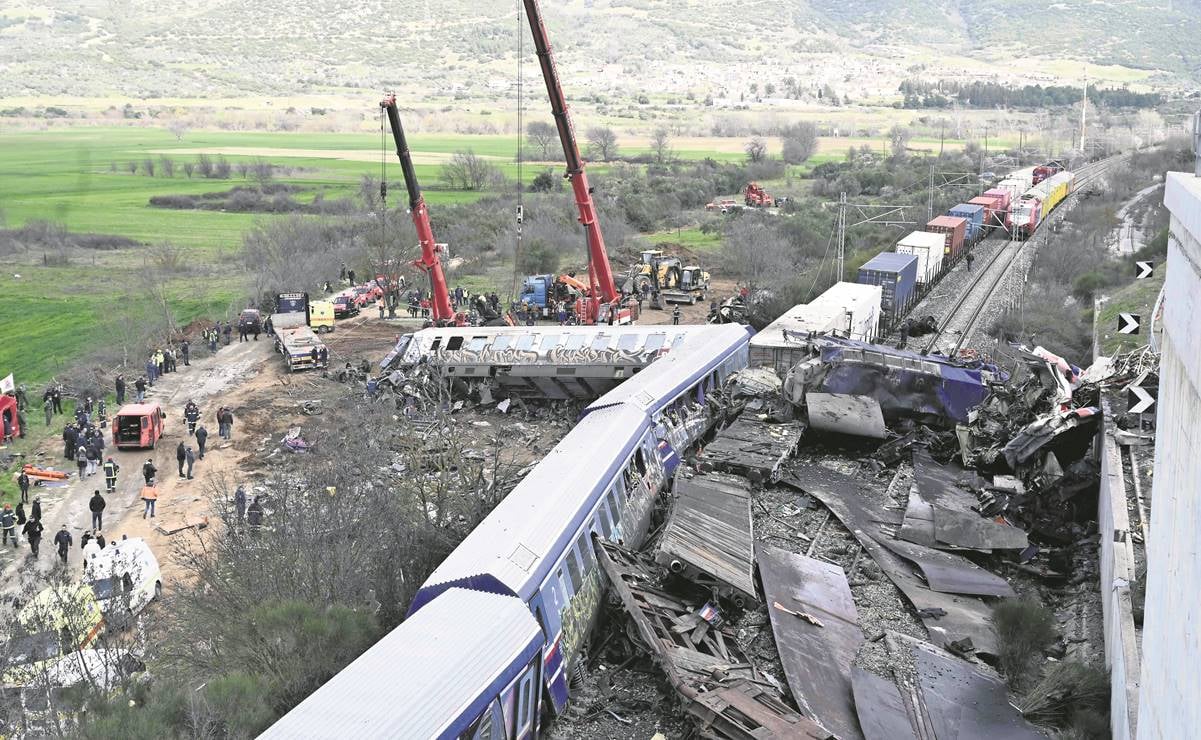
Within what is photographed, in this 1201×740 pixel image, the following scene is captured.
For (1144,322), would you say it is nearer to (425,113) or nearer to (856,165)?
(856,165)

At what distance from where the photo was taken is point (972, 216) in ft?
183

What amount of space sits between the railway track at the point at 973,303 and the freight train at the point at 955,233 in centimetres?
142

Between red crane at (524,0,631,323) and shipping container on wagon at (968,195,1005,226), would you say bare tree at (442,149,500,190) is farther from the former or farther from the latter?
red crane at (524,0,631,323)

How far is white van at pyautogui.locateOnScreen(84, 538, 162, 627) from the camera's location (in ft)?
60.1

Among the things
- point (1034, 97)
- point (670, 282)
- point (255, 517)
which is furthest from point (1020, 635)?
point (1034, 97)

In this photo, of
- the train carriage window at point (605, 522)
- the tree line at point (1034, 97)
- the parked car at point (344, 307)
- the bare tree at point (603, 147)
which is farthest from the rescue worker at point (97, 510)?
the tree line at point (1034, 97)

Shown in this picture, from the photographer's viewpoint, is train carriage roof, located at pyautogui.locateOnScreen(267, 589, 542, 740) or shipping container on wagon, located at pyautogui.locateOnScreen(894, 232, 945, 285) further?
shipping container on wagon, located at pyautogui.locateOnScreen(894, 232, 945, 285)

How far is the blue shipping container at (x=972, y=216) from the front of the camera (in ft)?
183

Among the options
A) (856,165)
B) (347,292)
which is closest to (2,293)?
(347,292)

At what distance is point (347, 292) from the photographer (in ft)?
171

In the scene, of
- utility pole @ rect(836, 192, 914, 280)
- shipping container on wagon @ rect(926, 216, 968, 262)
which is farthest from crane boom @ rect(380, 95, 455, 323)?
shipping container on wagon @ rect(926, 216, 968, 262)

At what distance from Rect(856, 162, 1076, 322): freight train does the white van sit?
27.0 metres

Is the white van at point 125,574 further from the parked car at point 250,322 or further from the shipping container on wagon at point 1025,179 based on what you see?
the shipping container on wagon at point 1025,179

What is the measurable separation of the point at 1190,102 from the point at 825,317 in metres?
129
